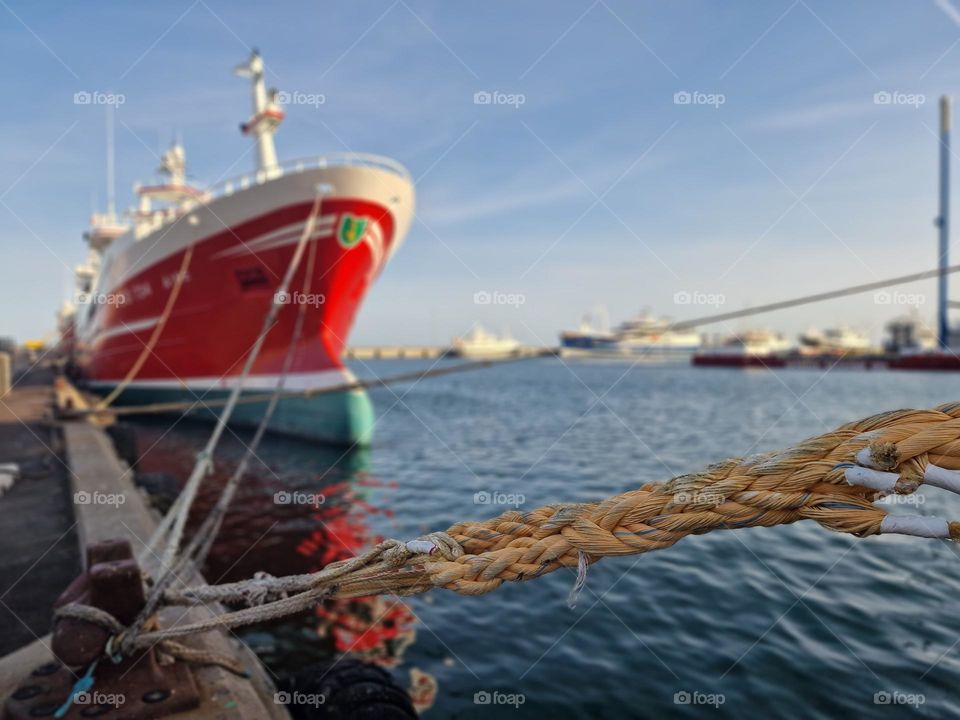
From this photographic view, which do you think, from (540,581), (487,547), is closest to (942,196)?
(540,581)

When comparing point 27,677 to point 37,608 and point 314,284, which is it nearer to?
point 37,608

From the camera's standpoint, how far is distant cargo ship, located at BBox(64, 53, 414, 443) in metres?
15.1

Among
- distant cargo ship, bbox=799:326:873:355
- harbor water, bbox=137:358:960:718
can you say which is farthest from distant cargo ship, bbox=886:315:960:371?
harbor water, bbox=137:358:960:718

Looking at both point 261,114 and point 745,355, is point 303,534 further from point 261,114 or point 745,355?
point 745,355

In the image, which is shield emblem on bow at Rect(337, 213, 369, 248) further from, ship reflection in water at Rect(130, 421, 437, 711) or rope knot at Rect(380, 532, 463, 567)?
rope knot at Rect(380, 532, 463, 567)

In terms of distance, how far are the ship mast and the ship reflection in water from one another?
9190 mm

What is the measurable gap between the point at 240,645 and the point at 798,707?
4.16m

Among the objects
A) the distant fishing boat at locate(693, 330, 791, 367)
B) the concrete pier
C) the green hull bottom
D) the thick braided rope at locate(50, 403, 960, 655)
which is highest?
the distant fishing boat at locate(693, 330, 791, 367)

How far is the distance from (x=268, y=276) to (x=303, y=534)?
29.2 feet

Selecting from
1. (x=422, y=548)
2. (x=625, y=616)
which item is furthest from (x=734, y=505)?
(x=625, y=616)

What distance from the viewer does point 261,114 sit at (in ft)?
58.5

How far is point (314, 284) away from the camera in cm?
1574

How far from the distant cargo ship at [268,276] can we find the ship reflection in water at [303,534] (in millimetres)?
1728

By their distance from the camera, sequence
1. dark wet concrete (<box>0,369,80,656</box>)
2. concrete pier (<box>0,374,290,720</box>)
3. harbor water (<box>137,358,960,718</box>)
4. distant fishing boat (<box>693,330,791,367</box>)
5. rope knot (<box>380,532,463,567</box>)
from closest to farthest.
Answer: rope knot (<box>380,532,463,567</box>) < concrete pier (<box>0,374,290,720</box>) < dark wet concrete (<box>0,369,80,656</box>) < harbor water (<box>137,358,960,718</box>) < distant fishing boat (<box>693,330,791,367</box>)
